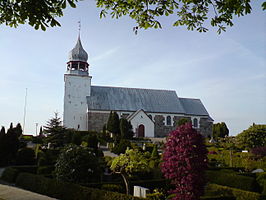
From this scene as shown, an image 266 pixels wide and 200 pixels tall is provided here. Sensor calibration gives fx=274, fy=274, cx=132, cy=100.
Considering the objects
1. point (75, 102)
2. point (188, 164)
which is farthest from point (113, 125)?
point (188, 164)

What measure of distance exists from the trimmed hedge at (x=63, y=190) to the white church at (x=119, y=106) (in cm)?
2584

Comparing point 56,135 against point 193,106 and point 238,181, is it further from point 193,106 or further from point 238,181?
point 193,106

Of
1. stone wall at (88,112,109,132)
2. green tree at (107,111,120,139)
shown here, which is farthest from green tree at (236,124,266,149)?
stone wall at (88,112,109,132)

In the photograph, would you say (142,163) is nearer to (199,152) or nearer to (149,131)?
(199,152)

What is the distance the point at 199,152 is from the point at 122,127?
24.7m

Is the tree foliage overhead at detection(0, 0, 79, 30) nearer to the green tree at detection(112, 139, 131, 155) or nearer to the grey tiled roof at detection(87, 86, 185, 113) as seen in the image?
the green tree at detection(112, 139, 131, 155)

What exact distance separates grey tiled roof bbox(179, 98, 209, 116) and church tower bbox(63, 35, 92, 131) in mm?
15552

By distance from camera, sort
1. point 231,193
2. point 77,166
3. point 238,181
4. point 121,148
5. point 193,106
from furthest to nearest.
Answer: point 193,106
point 121,148
point 238,181
point 77,166
point 231,193

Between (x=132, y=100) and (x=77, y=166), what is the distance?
100ft

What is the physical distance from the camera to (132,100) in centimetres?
3997

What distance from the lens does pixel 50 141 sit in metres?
25.0

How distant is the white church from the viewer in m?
36.3

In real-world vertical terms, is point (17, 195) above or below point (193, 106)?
below

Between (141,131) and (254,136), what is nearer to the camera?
(254,136)
